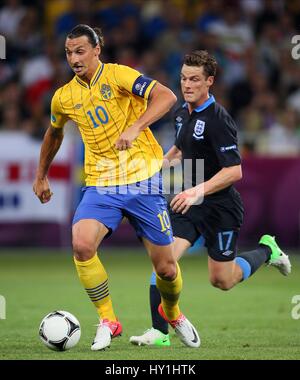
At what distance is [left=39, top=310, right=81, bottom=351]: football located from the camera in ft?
24.0

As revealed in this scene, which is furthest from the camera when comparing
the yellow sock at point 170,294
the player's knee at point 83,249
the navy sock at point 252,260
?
the navy sock at point 252,260

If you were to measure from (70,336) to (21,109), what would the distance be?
874 centimetres

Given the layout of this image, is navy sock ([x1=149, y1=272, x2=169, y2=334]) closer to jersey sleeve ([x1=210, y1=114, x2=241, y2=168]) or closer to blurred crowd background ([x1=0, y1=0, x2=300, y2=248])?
jersey sleeve ([x1=210, y1=114, x2=241, y2=168])

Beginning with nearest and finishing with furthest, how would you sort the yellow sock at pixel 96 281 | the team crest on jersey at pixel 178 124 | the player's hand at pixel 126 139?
the player's hand at pixel 126 139, the yellow sock at pixel 96 281, the team crest on jersey at pixel 178 124

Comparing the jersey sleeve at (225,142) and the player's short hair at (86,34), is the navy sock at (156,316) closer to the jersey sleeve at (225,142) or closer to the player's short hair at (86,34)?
the jersey sleeve at (225,142)

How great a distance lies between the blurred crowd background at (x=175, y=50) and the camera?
15.6 m

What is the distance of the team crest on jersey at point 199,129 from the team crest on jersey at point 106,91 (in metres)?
0.87

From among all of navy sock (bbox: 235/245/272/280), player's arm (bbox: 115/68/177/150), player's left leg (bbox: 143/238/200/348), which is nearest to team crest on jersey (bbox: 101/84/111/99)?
player's arm (bbox: 115/68/177/150)

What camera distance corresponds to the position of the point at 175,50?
16.7 meters

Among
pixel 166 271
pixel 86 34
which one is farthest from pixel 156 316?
pixel 86 34

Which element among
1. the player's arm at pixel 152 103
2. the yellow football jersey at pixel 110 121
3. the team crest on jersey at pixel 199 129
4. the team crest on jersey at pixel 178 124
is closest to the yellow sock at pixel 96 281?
the yellow football jersey at pixel 110 121

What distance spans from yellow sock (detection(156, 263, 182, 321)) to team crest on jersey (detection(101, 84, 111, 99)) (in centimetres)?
136

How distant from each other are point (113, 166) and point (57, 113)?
62cm

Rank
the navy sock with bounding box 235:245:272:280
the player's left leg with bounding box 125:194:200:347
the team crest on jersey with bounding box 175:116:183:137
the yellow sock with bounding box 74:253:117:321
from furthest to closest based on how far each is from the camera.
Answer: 1. the navy sock with bounding box 235:245:272:280
2. the team crest on jersey with bounding box 175:116:183:137
3. the player's left leg with bounding box 125:194:200:347
4. the yellow sock with bounding box 74:253:117:321
